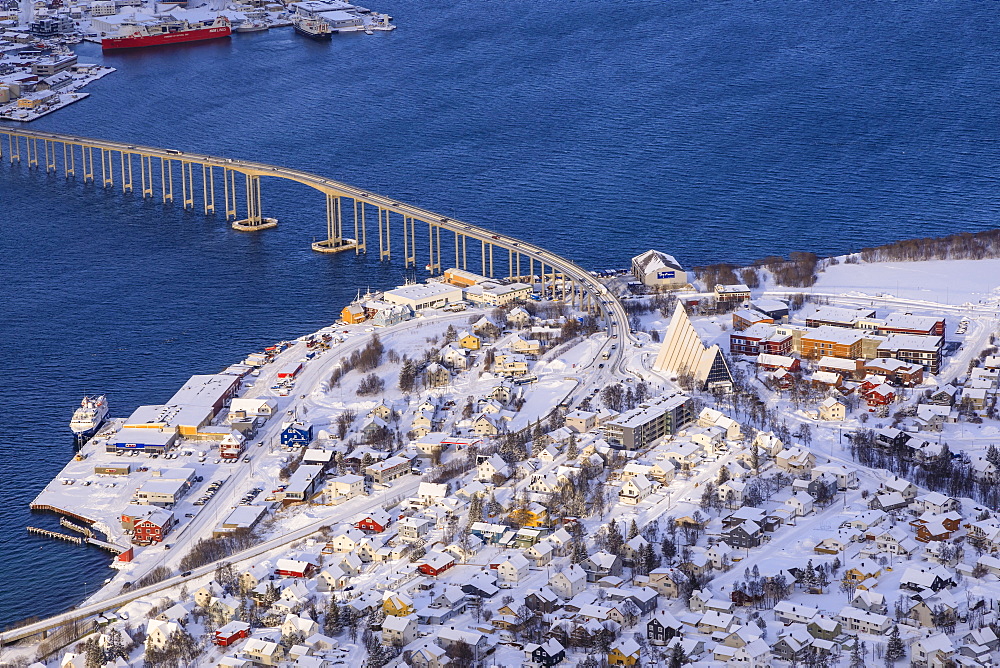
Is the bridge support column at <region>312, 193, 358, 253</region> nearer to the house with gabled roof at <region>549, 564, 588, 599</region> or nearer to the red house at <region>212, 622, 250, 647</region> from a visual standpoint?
the house with gabled roof at <region>549, 564, 588, 599</region>

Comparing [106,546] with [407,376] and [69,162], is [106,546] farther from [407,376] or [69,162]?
[69,162]

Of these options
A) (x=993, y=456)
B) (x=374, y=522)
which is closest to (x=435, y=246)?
(x=374, y=522)

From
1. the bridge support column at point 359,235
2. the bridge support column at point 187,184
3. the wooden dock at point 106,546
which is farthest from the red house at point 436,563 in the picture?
the bridge support column at point 187,184

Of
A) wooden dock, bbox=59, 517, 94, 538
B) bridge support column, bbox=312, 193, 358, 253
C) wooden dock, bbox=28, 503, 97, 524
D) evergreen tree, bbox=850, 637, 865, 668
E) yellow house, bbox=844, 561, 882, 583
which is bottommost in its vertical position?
wooden dock, bbox=59, 517, 94, 538

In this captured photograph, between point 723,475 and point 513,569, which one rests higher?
point 723,475

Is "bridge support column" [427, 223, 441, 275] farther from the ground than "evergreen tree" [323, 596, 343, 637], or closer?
farther from the ground

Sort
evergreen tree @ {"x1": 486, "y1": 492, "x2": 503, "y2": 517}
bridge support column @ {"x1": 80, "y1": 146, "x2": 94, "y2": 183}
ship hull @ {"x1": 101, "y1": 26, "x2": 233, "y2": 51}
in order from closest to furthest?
1. evergreen tree @ {"x1": 486, "y1": 492, "x2": 503, "y2": 517}
2. bridge support column @ {"x1": 80, "y1": 146, "x2": 94, "y2": 183}
3. ship hull @ {"x1": 101, "y1": 26, "x2": 233, "y2": 51}

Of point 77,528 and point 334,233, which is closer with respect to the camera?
point 77,528

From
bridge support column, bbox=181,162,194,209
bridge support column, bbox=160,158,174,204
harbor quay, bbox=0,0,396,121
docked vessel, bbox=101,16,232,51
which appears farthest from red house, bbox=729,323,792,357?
docked vessel, bbox=101,16,232,51
